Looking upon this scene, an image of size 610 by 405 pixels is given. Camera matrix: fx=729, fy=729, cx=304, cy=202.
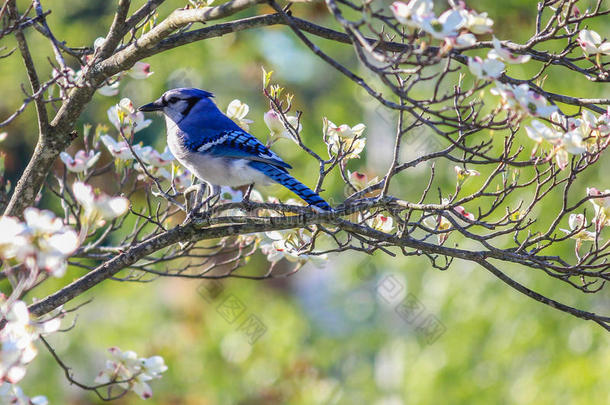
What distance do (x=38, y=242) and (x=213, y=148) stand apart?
5.92 feet

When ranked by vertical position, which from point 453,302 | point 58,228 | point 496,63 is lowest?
point 453,302

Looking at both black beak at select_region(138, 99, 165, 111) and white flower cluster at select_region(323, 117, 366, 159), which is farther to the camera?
black beak at select_region(138, 99, 165, 111)

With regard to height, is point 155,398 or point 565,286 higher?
point 565,286

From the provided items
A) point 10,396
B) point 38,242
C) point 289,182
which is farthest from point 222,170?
point 38,242

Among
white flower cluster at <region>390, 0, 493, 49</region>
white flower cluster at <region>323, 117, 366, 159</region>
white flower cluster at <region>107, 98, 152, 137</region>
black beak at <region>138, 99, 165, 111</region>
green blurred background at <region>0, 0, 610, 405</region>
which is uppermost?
white flower cluster at <region>390, 0, 493, 49</region>

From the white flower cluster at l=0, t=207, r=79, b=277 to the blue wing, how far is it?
1.66 m

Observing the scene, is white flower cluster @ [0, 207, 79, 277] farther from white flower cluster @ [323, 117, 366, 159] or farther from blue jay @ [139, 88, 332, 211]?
blue jay @ [139, 88, 332, 211]

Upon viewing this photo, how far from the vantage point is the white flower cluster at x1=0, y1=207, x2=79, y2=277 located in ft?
4.76

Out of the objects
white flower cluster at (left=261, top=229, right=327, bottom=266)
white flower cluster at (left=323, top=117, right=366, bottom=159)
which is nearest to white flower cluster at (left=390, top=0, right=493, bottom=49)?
white flower cluster at (left=323, top=117, right=366, bottom=159)

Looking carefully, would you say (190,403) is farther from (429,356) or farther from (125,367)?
(125,367)

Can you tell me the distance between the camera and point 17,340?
1714mm

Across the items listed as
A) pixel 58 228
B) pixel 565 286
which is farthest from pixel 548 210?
pixel 58 228

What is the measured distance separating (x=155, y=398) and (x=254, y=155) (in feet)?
16.2

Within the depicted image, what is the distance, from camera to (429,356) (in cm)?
616
